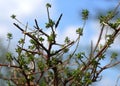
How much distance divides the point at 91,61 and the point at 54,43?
0.28 meters

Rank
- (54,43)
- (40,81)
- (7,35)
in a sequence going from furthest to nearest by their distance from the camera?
(7,35)
(40,81)
(54,43)

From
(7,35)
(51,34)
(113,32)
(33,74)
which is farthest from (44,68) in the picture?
(7,35)

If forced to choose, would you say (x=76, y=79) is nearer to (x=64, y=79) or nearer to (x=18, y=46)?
(x=64, y=79)

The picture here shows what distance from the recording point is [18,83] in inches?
94.9

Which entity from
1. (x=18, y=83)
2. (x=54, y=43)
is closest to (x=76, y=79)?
(x=54, y=43)

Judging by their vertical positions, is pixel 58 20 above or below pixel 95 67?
above

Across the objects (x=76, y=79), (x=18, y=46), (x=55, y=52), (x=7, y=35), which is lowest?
(x=76, y=79)

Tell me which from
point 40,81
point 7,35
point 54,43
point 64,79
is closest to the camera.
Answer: point 54,43

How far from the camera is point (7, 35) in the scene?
282 cm

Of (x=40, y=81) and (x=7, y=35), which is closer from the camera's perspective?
(x=40, y=81)

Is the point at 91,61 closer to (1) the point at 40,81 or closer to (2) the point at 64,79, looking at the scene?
(2) the point at 64,79

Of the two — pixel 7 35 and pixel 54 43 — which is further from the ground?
pixel 7 35

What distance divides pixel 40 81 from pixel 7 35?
0.59 meters

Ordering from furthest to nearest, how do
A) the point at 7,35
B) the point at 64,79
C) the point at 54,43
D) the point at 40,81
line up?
the point at 7,35
the point at 40,81
the point at 64,79
the point at 54,43
